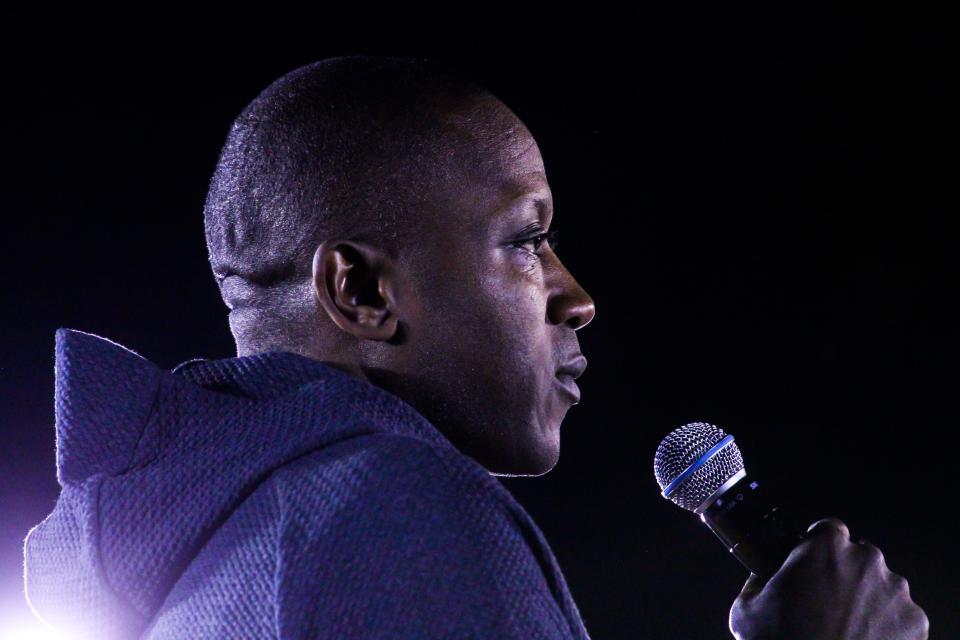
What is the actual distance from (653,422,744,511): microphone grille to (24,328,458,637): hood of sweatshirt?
2.50 ft

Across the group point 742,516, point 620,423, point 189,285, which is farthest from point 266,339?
point 620,423

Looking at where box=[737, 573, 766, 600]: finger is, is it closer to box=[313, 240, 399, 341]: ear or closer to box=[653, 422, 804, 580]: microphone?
box=[653, 422, 804, 580]: microphone

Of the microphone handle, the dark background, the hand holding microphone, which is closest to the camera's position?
the hand holding microphone

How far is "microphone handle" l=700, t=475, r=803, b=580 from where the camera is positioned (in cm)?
153

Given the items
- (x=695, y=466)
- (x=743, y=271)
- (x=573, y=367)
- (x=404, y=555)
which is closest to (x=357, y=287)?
(x=573, y=367)

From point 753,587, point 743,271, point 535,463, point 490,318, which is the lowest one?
point 743,271

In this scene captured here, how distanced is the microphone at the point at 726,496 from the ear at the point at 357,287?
2.19 feet

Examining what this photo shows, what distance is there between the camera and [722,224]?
3.61 m

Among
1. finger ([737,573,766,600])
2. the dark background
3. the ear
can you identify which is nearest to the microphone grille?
finger ([737,573,766,600])

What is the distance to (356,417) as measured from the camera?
988 millimetres

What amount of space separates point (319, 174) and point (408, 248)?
154 mm

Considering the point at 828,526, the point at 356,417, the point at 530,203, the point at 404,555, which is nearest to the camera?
the point at 404,555

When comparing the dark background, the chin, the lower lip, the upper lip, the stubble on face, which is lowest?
the dark background

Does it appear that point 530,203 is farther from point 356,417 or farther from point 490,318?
point 356,417
